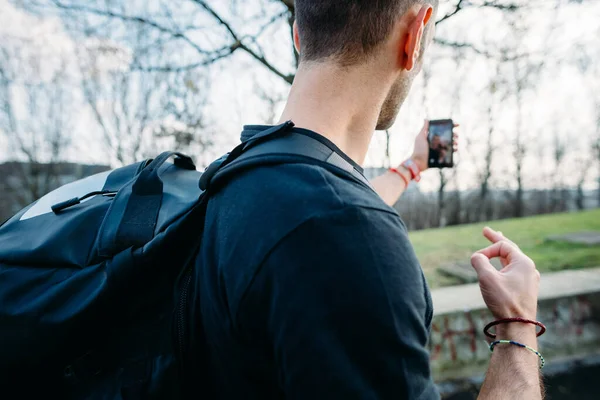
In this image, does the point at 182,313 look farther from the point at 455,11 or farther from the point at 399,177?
the point at 455,11

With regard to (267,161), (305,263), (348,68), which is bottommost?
(305,263)

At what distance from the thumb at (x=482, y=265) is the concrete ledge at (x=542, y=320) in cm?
319

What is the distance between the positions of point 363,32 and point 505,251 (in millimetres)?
905

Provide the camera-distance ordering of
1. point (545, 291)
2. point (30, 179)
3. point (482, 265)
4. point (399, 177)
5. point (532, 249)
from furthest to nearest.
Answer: point (30, 179) < point (532, 249) < point (545, 291) < point (399, 177) < point (482, 265)

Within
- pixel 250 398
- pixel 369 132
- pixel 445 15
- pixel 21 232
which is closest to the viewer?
pixel 250 398

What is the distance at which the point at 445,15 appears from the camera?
3.02 meters

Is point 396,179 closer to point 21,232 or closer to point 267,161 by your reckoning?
point 267,161

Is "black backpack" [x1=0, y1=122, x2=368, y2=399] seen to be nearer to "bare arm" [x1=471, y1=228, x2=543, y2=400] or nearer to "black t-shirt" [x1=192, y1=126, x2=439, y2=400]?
"black t-shirt" [x1=192, y1=126, x2=439, y2=400]

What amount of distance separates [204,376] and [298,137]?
60cm

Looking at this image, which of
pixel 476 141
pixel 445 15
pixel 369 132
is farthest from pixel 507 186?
pixel 369 132

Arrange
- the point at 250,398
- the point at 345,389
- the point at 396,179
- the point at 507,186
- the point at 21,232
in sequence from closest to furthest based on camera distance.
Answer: the point at 345,389 → the point at 250,398 → the point at 21,232 → the point at 396,179 → the point at 507,186

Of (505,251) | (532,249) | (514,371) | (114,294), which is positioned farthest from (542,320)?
(114,294)

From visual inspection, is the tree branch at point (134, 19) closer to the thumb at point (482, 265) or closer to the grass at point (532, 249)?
the thumb at point (482, 265)

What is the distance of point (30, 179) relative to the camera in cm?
1606
